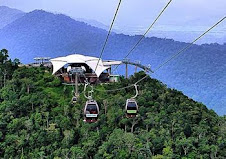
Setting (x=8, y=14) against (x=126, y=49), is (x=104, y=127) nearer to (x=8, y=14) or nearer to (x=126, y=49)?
(x=126, y=49)

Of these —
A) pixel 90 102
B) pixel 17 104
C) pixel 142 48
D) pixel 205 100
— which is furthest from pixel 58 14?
pixel 90 102

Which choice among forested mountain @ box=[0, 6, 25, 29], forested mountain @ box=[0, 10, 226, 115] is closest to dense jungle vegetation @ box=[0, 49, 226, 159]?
forested mountain @ box=[0, 10, 226, 115]

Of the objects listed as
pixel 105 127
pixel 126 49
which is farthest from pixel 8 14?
pixel 105 127

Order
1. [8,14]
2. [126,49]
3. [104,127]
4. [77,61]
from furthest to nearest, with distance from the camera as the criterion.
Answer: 1. [8,14]
2. [126,49]
3. [77,61]
4. [104,127]

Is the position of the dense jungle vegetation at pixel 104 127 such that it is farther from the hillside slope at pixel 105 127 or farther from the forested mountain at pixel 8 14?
the forested mountain at pixel 8 14

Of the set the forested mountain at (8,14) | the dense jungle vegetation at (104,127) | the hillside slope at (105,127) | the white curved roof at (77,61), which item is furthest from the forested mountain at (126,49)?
the dense jungle vegetation at (104,127)

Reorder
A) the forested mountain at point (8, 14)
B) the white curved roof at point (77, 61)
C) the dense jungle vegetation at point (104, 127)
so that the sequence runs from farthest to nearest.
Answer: the forested mountain at point (8, 14)
the white curved roof at point (77, 61)
the dense jungle vegetation at point (104, 127)

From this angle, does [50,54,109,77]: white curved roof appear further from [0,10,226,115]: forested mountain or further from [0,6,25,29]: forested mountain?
[0,6,25,29]: forested mountain
